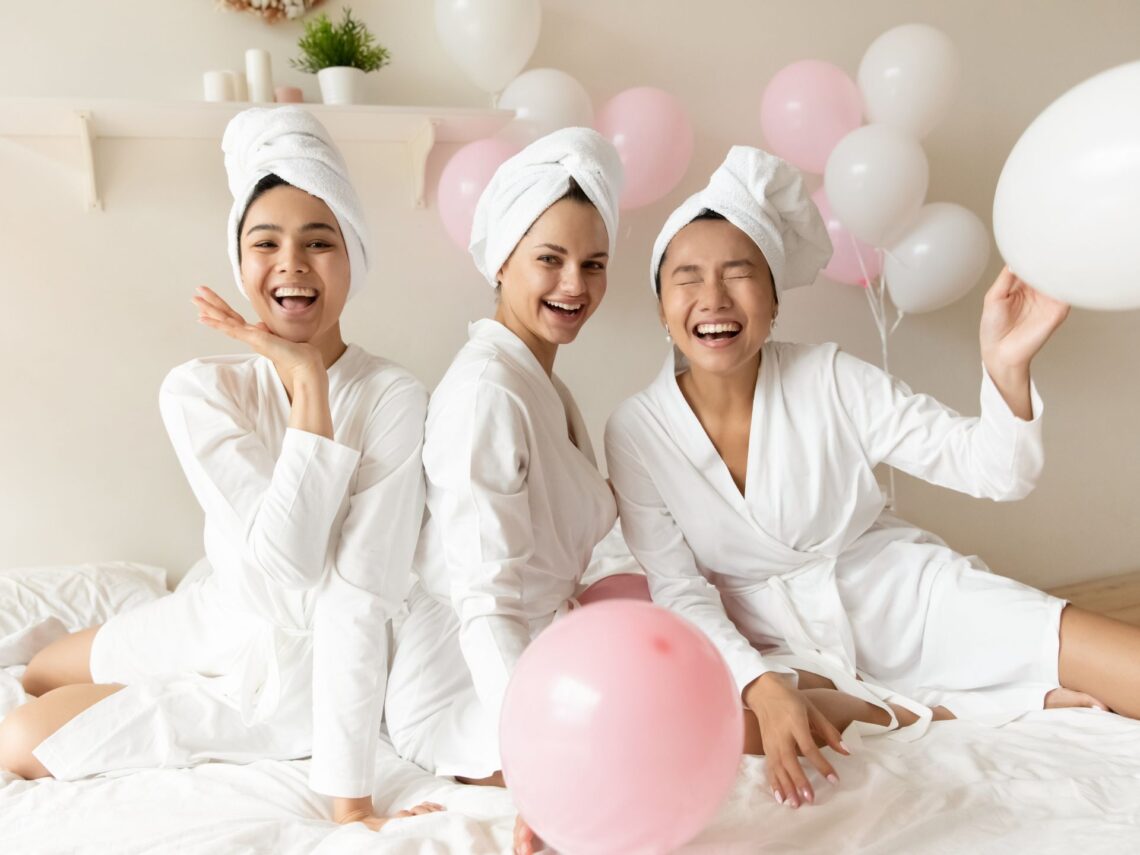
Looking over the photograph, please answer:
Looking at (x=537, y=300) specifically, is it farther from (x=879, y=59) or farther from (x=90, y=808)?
(x=879, y=59)

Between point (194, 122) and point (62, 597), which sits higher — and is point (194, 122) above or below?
above

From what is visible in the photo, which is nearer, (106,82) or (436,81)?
(106,82)

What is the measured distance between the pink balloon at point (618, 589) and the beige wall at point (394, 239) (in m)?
1.00

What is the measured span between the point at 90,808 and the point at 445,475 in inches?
27.0

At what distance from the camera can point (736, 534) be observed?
5.89 feet

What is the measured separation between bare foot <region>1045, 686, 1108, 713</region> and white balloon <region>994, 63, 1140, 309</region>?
684 mm

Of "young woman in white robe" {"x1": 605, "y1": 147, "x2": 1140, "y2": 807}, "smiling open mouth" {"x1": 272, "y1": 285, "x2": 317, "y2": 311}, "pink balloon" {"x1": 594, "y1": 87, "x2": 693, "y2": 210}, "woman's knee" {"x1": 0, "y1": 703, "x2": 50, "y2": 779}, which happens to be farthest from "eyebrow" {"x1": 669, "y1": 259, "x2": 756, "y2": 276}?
"woman's knee" {"x1": 0, "y1": 703, "x2": 50, "y2": 779}

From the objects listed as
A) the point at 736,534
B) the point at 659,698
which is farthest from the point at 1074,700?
the point at 659,698

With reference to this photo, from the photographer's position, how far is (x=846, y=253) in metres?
2.69

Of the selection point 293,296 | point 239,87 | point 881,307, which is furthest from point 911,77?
point 293,296

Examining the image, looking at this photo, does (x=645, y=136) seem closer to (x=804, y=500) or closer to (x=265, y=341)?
(x=804, y=500)

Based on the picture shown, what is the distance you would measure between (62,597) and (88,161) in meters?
1.05

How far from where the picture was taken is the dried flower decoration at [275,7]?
7.95 feet

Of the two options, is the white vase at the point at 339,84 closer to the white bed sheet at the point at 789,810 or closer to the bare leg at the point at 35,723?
the bare leg at the point at 35,723
